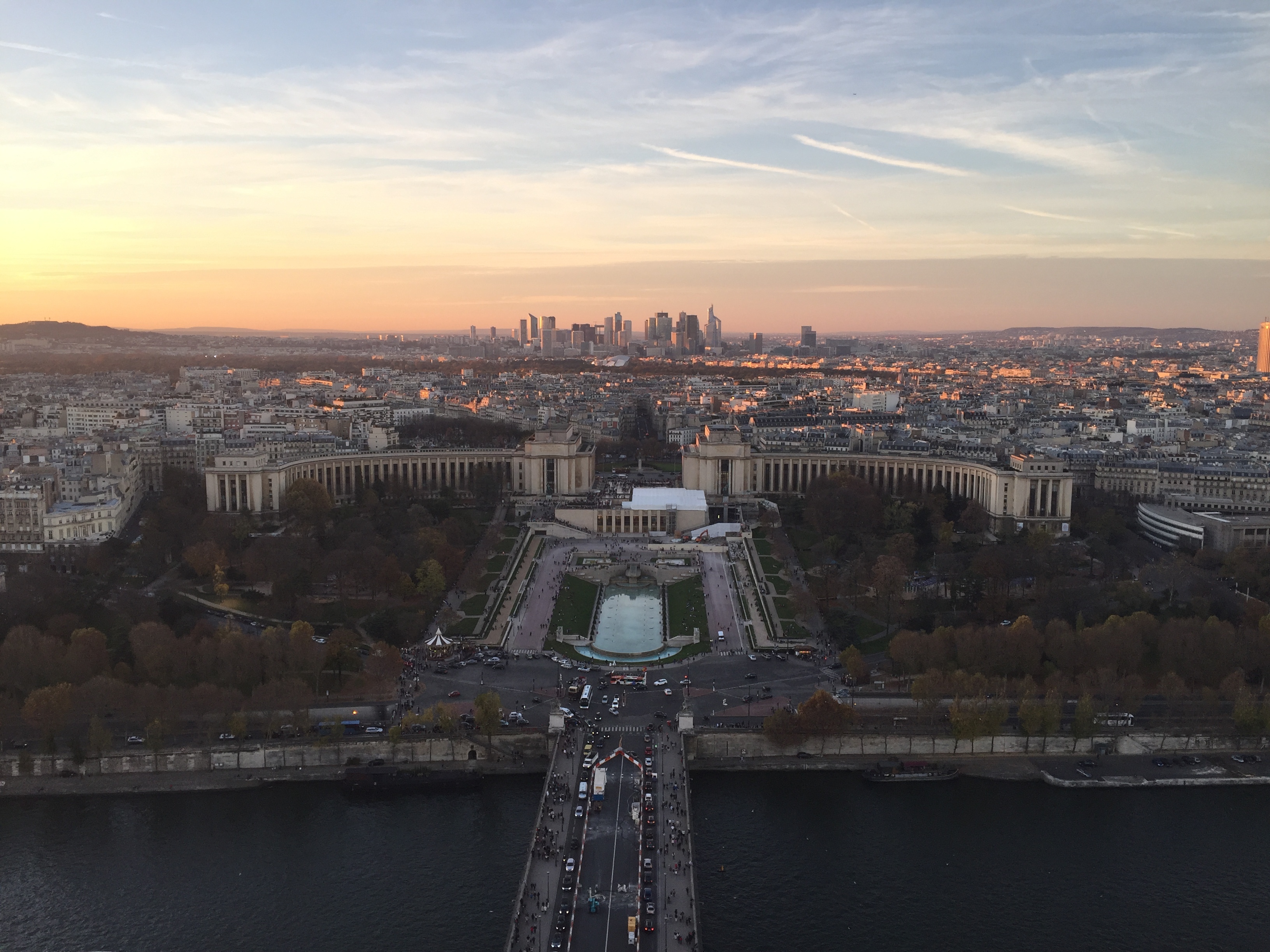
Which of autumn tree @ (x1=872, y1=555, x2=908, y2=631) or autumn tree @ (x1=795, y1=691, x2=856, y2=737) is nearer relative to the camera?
autumn tree @ (x1=795, y1=691, x2=856, y2=737)

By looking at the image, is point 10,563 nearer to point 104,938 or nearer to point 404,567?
point 404,567

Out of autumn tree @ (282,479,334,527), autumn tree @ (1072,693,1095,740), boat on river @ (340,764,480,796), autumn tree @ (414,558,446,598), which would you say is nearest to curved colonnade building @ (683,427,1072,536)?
autumn tree @ (282,479,334,527)

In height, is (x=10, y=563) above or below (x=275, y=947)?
above

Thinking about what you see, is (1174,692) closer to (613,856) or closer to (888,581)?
(888,581)

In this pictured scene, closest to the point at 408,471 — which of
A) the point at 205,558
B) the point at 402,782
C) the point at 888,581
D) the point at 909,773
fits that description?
the point at 205,558

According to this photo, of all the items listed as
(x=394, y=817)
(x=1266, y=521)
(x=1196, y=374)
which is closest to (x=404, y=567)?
(x=394, y=817)

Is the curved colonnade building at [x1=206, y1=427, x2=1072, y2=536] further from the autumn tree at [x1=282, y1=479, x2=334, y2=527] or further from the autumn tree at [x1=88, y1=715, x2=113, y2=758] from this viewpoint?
the autumn tree at [x1=88, y1=715, x2=113, y2=758]
